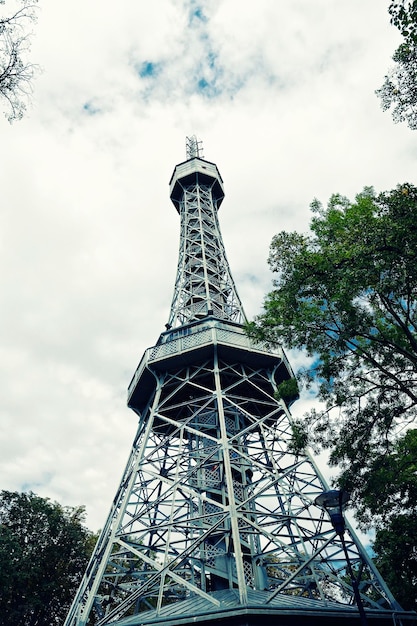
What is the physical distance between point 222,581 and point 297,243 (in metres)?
11.5

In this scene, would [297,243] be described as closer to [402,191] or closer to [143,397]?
[402,191]

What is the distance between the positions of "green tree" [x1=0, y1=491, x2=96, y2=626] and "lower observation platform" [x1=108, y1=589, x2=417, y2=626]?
1278 cm

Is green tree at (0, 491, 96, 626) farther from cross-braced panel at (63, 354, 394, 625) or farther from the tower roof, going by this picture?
the tower roof

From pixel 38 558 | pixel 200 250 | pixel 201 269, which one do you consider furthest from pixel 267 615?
pixel 200 250

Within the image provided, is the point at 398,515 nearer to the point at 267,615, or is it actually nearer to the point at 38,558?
the point at 267,615

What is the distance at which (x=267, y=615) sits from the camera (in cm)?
1012

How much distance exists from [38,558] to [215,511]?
41.5 ft

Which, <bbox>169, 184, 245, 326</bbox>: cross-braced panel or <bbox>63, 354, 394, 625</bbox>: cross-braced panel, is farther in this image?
<bbox>169, 184, 245, 326</bbox>: cross-braced panel

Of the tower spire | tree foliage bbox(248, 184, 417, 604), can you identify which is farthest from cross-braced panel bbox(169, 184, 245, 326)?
tree foliage bbox(248, 184, 417, 604)

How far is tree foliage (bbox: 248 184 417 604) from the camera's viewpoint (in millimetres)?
10328

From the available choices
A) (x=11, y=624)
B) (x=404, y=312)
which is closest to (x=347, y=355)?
(x=404, y=312)

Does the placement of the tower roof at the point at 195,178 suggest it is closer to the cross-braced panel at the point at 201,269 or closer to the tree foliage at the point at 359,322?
the cross-braced panel at the point at 201,269

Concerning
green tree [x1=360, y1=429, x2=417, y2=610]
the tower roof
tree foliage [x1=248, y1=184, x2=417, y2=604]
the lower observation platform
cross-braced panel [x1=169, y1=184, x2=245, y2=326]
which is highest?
the tower roof

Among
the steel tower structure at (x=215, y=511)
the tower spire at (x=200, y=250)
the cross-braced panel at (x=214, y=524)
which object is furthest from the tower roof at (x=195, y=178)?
the cross-braced panel at (x=214, y=524)
